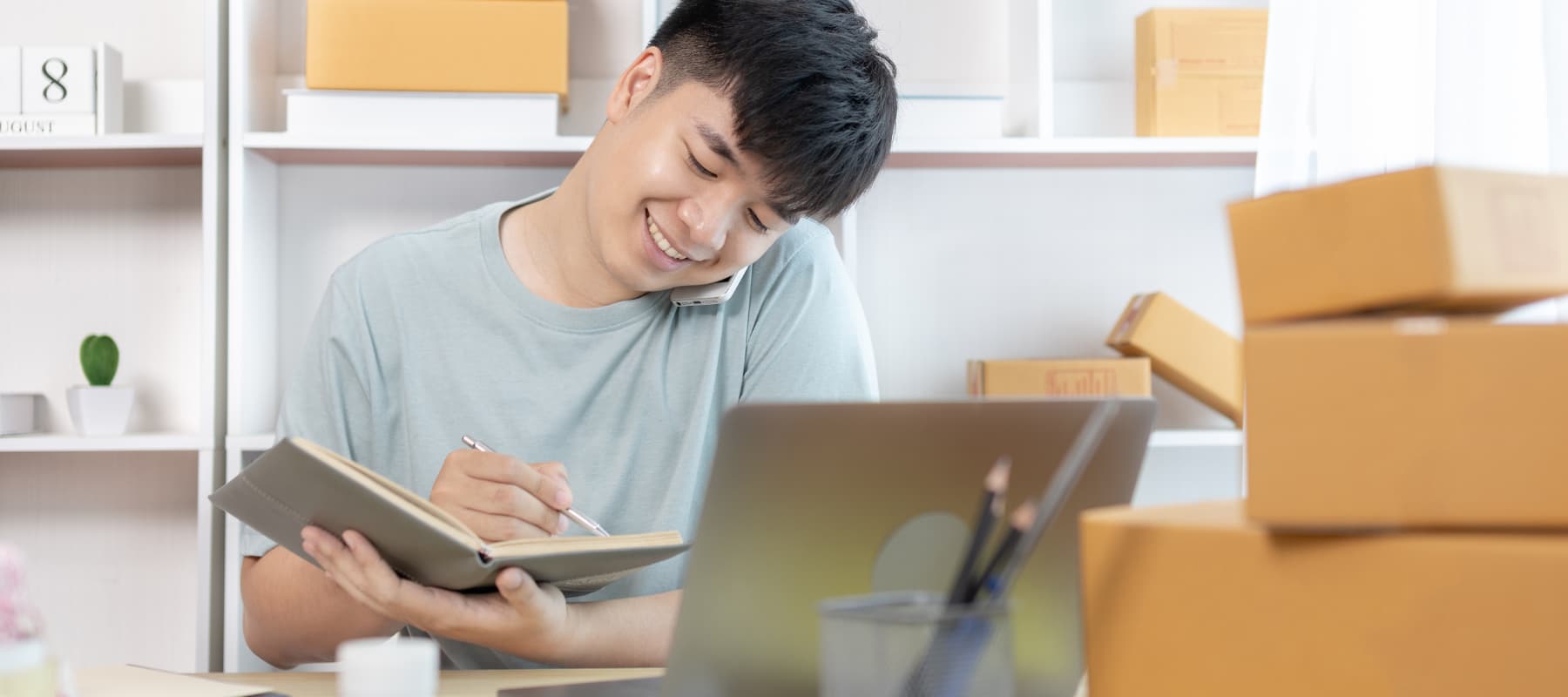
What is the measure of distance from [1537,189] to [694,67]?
2.51ft

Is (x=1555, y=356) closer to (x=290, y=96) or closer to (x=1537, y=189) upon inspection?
(x=1537, y=189)

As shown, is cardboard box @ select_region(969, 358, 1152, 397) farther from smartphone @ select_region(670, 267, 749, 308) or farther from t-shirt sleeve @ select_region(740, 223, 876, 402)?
smartphone @ select_region(670, 267, 749, 308)

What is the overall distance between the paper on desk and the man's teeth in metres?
0.52

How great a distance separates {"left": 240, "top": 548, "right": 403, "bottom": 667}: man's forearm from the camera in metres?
1.09

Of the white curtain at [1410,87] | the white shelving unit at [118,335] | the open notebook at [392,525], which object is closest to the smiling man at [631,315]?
the open notebook at [392,525]

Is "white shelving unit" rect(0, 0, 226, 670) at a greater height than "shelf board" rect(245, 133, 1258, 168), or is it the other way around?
"shelf board" rect(245, 133, 1258, 168)

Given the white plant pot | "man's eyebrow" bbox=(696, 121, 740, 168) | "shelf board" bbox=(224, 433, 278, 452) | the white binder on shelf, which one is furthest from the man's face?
the white plant pot

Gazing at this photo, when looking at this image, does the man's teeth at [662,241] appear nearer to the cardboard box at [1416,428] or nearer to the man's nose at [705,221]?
the man's nose at [705,221]

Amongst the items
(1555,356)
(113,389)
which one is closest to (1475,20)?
(1555,356)

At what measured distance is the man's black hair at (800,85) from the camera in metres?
1.05

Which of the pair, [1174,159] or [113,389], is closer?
[113,389]

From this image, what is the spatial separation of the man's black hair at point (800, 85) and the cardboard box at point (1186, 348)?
838 mm

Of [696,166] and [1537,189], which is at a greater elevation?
[696,166]

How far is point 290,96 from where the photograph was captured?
177cm
